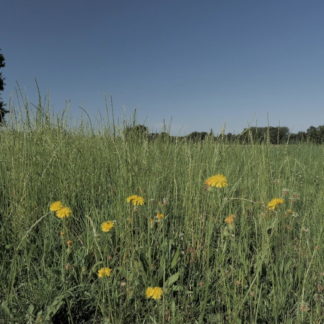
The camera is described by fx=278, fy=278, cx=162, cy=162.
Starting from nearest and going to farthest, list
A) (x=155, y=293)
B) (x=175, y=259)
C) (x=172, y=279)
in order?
1. (x=155, y=293)
2. (x=172, y=279)
3. (x=175, y=259)

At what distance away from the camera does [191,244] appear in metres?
1.33

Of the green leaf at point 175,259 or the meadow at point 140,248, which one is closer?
the meadow at point 140,248

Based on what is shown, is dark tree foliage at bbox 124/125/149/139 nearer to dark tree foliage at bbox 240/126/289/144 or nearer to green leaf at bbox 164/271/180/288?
dark tree foliage at bbox 240/126/289/144

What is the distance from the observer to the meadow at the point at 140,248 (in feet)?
3.22

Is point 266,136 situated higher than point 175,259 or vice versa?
point 266,136

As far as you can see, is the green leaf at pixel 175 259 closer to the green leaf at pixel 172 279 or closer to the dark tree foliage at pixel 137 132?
the green leaf at pixel 172 279

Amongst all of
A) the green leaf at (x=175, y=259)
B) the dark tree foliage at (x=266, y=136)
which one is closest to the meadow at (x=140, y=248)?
the green leaf at (x=175, y=259)

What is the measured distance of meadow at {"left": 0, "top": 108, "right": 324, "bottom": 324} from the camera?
980mm

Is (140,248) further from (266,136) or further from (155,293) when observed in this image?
(266,136)

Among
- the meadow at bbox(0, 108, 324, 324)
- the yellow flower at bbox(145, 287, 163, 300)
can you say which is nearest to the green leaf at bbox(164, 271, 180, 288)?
the meadow at bbox(0, 108, 324, 324)

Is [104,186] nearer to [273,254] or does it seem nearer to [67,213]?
[67,213]

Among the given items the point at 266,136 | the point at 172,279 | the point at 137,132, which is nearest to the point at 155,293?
the point at 172,279

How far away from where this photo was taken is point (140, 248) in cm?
114

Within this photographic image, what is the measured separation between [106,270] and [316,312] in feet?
2.44
